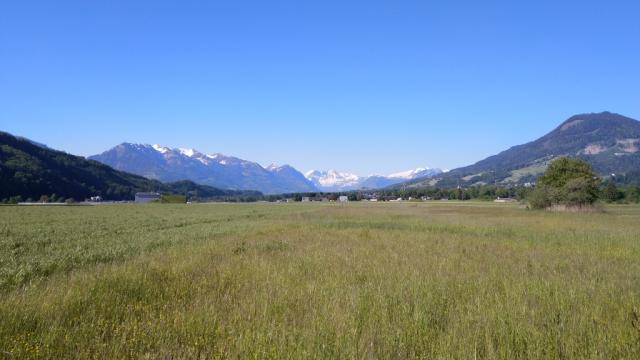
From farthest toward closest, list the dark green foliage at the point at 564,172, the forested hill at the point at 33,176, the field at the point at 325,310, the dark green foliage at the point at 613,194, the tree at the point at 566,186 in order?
1. the forested hill at the point at 33,176
2. the dark green foliage at the point at 613,194
3. the dark green foliage at the point at 564,172
4. the tree at the point at 566,186
5. the field at the point at 325,310

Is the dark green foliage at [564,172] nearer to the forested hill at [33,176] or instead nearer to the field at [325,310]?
the field at [325,310]

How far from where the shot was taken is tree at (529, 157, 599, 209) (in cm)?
5775

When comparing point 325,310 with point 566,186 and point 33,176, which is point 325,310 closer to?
point 566,186

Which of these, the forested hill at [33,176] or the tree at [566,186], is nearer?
the tree at [566,186]

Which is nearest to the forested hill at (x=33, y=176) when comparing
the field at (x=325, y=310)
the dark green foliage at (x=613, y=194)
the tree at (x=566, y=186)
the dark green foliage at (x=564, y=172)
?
the tree at (x=566, y=186)

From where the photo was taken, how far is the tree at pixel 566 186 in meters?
57.8

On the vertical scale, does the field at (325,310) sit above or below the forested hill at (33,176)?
below

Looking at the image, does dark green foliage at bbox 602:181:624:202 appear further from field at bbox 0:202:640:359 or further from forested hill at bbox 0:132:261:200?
forested hill at bbox 0:132:261:200

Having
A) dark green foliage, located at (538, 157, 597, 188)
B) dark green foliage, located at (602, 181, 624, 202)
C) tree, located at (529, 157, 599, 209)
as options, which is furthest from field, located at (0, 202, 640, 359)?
dark green foliage, located at (602, 181, 624, 202)

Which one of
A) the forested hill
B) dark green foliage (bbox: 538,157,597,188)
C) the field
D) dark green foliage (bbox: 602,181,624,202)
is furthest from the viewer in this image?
the forested hill

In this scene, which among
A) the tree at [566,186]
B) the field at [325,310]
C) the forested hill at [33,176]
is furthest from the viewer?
the forested hill at [33,176]

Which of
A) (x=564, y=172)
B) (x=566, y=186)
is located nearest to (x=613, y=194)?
(x=564, y=172)

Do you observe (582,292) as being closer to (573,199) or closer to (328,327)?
(328,327)

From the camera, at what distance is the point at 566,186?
59.2 metres
